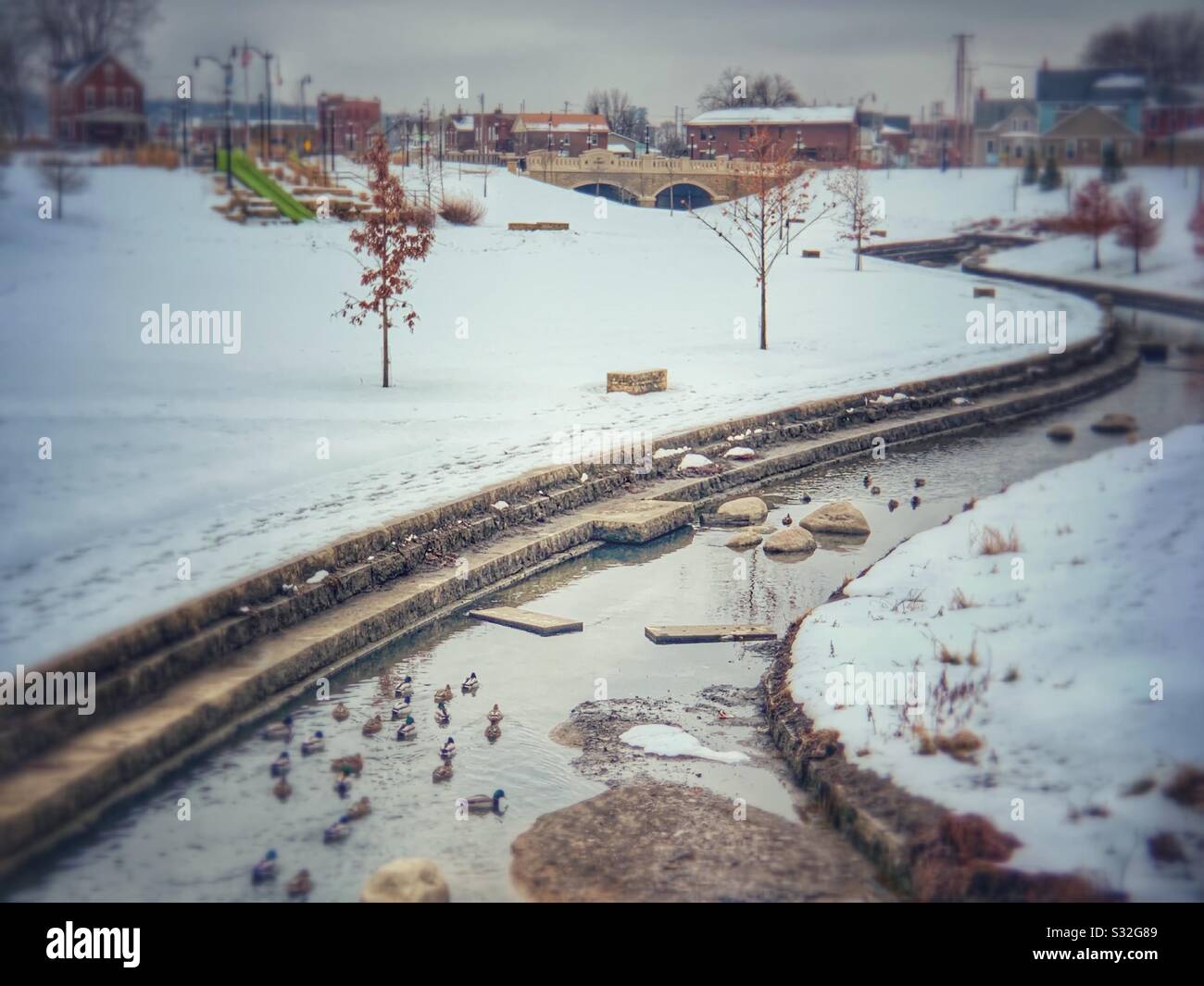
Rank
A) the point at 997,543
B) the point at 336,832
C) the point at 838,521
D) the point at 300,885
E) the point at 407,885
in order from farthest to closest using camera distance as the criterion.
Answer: the point at 838,521 < the point at 997,543 < the point at 336,832 < the point at 300,885 < the point at 407,885

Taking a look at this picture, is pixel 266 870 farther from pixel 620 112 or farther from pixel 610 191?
pixel 610 191

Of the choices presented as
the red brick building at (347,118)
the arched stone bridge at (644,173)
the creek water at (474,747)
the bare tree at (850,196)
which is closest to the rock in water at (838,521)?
the creek water at (474,747)

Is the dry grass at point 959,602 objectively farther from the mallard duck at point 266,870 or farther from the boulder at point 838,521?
the mallard duck at point 266,870

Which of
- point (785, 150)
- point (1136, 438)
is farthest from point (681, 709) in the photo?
point (785, 150)

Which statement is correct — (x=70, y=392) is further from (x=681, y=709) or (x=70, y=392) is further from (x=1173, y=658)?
(x=1173, y=658)

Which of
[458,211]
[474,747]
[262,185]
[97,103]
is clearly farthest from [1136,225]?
[474,747]

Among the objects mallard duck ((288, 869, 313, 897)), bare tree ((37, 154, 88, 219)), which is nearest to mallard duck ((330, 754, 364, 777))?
mallard duck ((288, 869, 313, 897))
